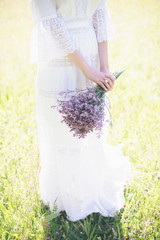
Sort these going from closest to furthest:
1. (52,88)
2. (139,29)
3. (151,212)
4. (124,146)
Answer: (52,88)
(151,212)
(124,146)
(139,29)

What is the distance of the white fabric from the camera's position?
1.42 m

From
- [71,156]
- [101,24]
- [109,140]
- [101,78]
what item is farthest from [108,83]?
[109,140]

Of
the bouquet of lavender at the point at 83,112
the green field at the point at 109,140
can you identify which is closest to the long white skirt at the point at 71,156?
the green field at the point at 109,140

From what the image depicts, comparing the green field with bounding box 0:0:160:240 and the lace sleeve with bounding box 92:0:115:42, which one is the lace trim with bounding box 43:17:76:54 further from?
the green field with bounding box 0:0:160:240

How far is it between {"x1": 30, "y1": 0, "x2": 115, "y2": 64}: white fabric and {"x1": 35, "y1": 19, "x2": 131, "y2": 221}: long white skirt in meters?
0.08

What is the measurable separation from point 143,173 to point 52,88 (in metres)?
1.31

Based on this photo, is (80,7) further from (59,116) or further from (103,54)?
(59,116)

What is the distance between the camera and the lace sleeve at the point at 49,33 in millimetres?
1405

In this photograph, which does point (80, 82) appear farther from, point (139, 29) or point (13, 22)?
point (13, 22)

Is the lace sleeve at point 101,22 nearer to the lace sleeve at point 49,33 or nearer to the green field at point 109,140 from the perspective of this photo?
the lace sleeve at point 49,33

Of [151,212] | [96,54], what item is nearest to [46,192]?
[151,212]

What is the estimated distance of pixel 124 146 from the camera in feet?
8.97

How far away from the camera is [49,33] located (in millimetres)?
1469

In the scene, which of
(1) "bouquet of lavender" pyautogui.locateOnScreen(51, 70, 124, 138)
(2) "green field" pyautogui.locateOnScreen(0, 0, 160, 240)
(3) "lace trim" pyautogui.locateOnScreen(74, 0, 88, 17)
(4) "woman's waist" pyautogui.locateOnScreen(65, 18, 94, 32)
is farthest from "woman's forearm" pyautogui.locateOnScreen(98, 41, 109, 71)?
(2) "green field" pyautogui.locateOnScreen(0, 0, 160, 240)
